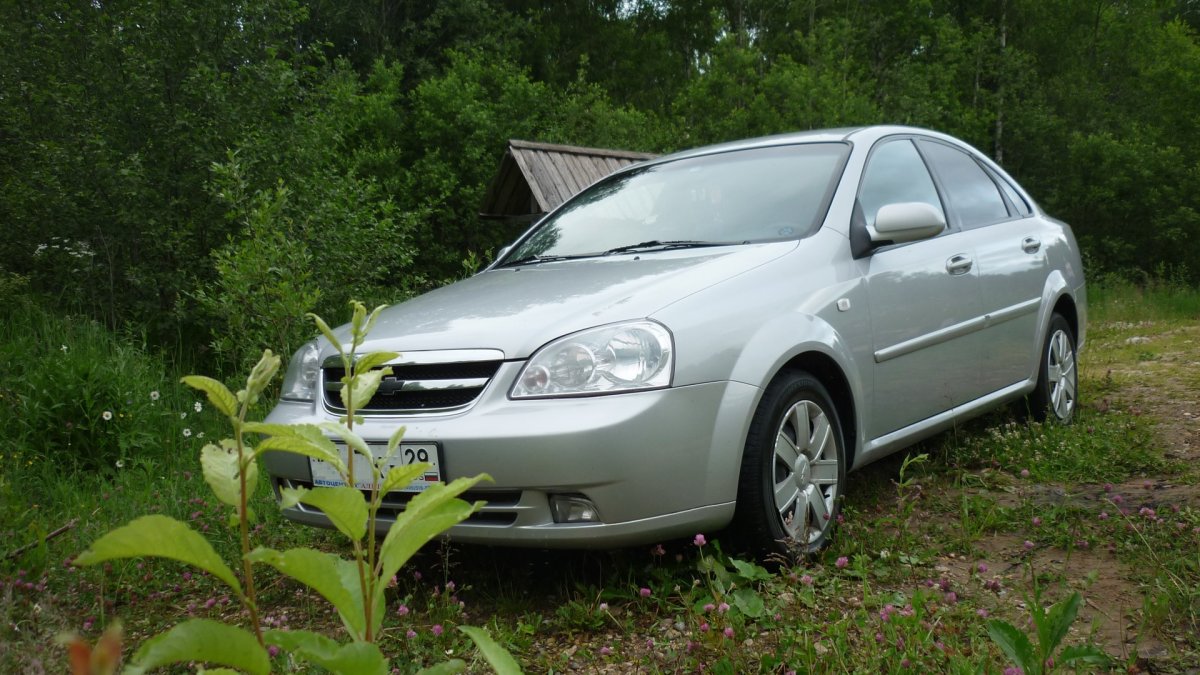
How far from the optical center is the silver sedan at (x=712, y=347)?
2.71 m

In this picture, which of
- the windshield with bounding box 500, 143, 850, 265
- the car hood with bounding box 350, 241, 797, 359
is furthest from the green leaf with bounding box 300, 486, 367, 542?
the windshield with bounding box 500, 143, 850, 265

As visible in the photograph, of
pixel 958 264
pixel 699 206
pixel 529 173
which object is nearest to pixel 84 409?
pixel 699 206

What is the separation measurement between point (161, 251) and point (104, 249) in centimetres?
37

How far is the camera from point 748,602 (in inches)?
A: 107

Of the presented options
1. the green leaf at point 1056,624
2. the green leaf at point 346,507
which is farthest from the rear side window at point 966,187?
the green leaf at point 346,507

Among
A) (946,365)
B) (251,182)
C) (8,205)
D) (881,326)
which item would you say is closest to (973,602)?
(881,326)

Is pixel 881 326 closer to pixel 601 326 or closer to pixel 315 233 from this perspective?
pixel 601 326

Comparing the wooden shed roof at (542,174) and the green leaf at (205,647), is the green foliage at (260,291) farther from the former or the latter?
the green leaf at (205,647)

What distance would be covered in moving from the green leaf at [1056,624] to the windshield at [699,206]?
2099mm

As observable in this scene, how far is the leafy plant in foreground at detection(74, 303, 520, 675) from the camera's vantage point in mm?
715

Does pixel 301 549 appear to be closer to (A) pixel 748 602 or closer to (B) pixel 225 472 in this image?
(B) pixel 225 472

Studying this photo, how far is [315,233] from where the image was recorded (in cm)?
719

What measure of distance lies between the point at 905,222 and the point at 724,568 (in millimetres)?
1495

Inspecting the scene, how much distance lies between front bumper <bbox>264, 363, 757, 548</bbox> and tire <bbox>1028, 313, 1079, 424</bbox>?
272cm
